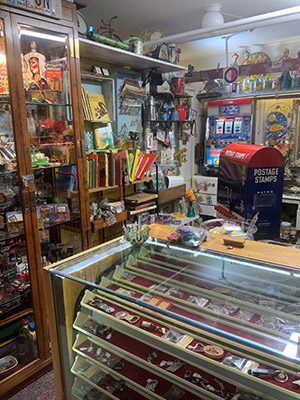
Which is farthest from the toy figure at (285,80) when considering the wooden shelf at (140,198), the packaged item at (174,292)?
the packaged item at (174,292)

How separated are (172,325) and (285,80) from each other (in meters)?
4.36

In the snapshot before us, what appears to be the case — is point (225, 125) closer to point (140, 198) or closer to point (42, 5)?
point (140, 198)

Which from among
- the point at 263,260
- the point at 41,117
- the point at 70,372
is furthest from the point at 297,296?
the point at 41,117

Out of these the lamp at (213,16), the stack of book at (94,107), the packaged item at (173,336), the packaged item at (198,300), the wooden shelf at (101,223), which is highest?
the lamp at (213,16)

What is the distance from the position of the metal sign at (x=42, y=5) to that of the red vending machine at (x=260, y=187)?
5.34ft

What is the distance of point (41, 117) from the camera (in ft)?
8.48

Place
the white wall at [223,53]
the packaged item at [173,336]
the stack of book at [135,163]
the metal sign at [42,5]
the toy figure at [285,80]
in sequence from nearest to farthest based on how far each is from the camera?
the packaged item at [173,336] → the metal sign at [42,5] → the stack of book at [135,163] → the toy figure at [285,80] → the white wall at [223,53]

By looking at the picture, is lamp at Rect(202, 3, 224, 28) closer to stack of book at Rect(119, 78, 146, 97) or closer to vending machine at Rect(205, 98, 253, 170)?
stack of book at Rect(119, 78, 146, 97)

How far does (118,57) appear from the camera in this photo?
312 cm

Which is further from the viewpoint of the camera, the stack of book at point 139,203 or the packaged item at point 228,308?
the stack of book at point 139,203

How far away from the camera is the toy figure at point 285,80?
4477 millimetres

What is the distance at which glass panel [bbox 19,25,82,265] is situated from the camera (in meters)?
2.42

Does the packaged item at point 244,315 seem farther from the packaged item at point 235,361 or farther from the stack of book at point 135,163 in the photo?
the stack of book at point 135,163

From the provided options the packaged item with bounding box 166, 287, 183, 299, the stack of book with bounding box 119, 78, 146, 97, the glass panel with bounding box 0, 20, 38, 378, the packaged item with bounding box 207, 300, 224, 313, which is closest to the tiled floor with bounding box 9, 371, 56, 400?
the glass panel with bounding box 0, 20, 38, 378
